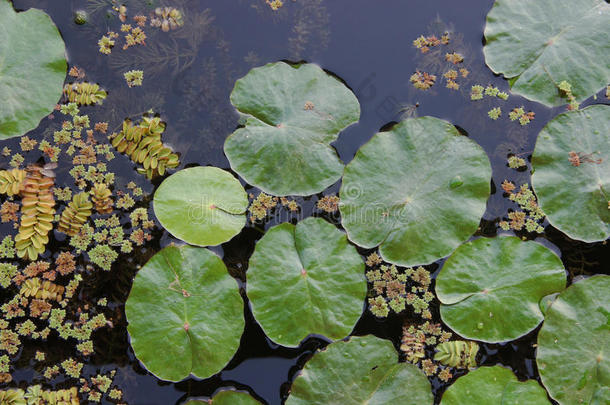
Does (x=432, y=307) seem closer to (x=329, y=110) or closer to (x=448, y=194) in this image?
(x=448, y=194)

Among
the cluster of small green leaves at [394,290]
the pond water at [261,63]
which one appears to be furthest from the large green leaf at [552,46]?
the cluster of small green leaves at [394,290]

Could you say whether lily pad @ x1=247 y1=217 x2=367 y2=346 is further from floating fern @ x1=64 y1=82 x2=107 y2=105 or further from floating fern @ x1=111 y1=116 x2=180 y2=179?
floating fern @ x1=64 y1=82 x2=107 y2=105

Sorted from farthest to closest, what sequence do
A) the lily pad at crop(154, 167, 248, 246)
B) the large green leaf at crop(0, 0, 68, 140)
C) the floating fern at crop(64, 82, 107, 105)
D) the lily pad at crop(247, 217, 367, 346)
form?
the floating fern at crop(64, 82, 107, 105) < the large green leaf at crop(0, 0, 68, 140) < the lily pad at crop(154, 167, 248, 246) < the lily pad at crop(247, 217, 367, 346)

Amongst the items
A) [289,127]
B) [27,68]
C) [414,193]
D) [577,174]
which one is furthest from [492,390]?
[27,68]

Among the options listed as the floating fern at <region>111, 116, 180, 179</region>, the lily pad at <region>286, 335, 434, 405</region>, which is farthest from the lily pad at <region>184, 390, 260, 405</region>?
the floating fern at <region>111, 116, 180, 179</region>

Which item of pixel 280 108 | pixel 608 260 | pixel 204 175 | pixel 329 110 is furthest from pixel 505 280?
pixel 204 175

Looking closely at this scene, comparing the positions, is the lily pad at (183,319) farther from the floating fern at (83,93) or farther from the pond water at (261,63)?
the floating fern at (83,93)

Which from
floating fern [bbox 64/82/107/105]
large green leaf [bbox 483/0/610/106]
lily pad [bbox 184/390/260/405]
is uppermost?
large green leaf [bbox 483/0/610/106]
